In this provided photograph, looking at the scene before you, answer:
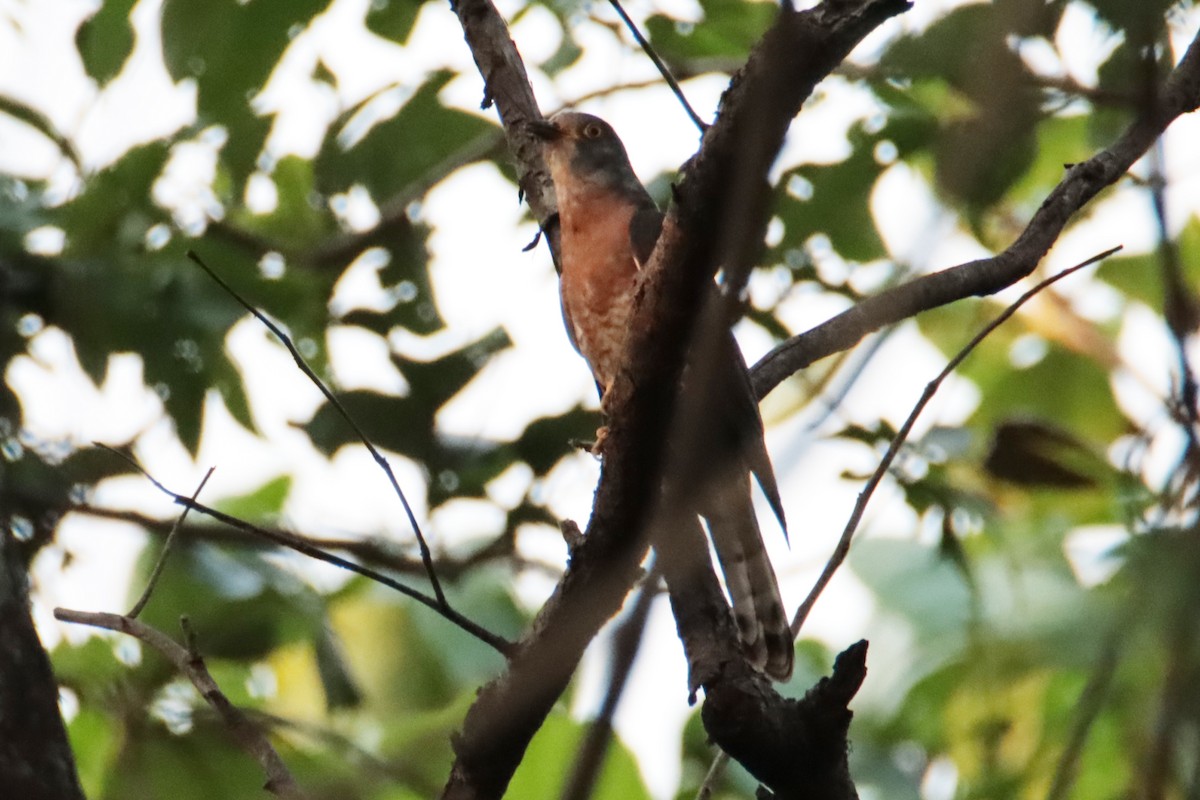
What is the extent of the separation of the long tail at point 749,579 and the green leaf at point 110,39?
7.10 ft

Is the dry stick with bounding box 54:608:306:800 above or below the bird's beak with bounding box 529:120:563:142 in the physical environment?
below

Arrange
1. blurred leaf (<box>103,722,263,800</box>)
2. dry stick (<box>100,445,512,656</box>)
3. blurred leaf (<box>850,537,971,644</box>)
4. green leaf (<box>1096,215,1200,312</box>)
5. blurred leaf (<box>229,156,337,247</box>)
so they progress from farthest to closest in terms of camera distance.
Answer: green leaf (<box>1096,215,1200,312</box>), blurred leaf (<box>850,537,971,644</box>), blurred leaf (<box>229,156,337,247</box>), blurred leaf (<box>103,722,263,800</box>), dry stick (<box>100,445,512,656</box>)

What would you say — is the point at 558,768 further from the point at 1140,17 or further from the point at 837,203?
the point at 1140,17

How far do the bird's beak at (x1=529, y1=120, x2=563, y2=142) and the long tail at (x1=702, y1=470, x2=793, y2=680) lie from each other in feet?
3.81

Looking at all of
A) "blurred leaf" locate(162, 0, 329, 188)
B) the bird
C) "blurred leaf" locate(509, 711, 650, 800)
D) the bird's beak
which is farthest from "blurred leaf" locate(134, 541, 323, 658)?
the bird's beak

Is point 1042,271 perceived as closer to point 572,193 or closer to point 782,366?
point 572,193

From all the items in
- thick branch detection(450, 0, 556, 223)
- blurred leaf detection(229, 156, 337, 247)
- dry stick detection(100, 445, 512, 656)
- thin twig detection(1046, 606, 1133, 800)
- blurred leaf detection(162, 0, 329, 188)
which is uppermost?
blurred leaf detection(229, 156, 337, 247)

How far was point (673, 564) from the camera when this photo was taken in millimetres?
2975

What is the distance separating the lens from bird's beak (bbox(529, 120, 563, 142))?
4.02m

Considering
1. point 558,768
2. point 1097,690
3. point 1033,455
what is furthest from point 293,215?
point 1097,690

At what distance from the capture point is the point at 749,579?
4.11 metres

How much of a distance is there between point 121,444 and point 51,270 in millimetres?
629

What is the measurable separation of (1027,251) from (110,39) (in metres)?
2.63

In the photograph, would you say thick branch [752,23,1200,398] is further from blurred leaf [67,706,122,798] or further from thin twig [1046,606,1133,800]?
blurred leaf [67,706,122,798]
